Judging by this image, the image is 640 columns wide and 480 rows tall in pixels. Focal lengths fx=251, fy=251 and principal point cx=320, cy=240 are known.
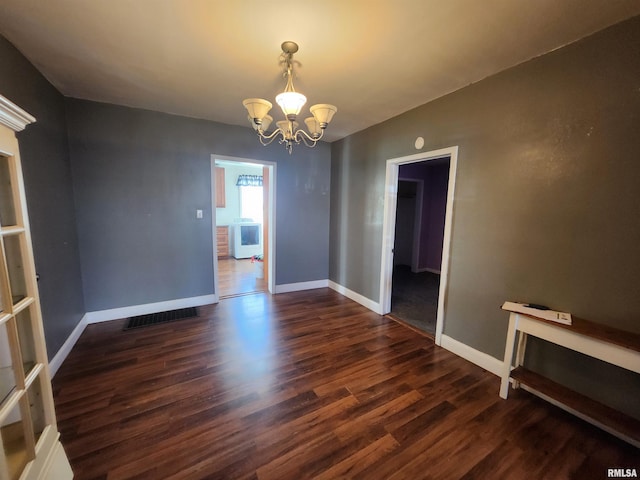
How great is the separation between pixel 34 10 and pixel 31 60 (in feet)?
2.62

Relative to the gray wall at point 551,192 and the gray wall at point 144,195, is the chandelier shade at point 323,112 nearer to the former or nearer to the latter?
the gray wall at point 551,192

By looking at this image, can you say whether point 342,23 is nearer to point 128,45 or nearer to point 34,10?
point 128,45

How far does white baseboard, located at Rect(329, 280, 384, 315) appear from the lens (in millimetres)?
3478

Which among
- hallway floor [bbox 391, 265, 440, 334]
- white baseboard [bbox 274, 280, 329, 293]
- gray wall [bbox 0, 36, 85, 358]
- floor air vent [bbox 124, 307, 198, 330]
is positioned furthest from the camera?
white baseboard [bbox 274, 280, 329, 293]

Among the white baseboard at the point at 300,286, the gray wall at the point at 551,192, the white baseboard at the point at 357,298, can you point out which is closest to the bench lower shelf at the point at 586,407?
the gray wall at the point at 551,192

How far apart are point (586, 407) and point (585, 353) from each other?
0.37 meters

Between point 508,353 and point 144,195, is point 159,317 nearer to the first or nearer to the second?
point 144,195

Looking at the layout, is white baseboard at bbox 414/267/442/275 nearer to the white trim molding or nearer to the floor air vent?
the floor air vent

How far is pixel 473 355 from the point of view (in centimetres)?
237

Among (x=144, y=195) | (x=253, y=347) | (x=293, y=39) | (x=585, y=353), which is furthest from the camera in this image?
(x=144, y=195)

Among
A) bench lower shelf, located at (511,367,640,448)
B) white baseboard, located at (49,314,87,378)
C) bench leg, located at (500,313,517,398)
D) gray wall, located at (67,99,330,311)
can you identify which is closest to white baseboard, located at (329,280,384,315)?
bench leg, located at (500,313,517,398)

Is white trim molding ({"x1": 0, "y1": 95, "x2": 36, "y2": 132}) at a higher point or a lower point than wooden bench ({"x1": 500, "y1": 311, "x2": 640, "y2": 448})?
higher

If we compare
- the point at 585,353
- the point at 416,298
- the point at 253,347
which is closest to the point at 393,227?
the point at 416,298

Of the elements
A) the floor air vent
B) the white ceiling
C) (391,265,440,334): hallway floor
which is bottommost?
the floor air vent
